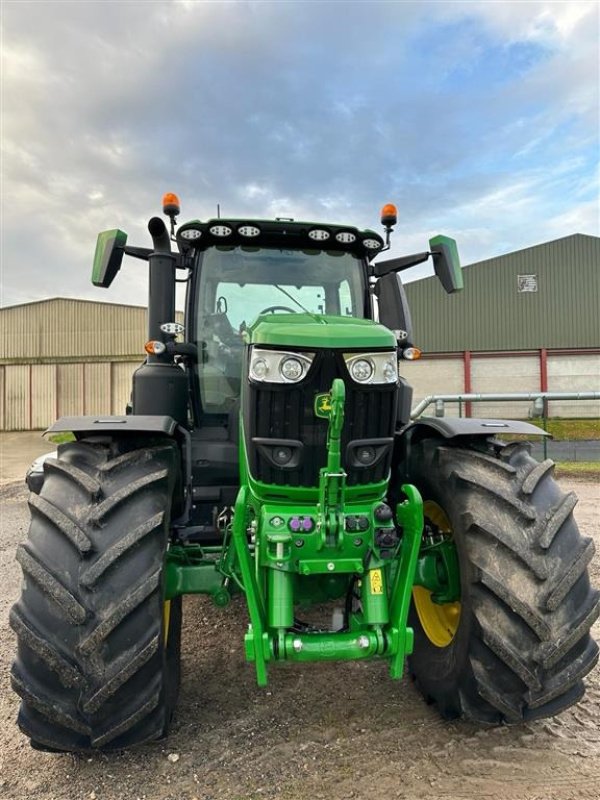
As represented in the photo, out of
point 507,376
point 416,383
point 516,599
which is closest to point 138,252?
point 516,599

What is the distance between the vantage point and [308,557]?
2.54m

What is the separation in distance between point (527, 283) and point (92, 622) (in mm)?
23711

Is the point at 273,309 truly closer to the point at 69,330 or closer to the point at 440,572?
the point at 440,572

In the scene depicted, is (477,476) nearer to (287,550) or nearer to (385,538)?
(385,538)

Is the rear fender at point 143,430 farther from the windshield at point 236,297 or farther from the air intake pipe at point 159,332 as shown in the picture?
the windshield at point 236,297

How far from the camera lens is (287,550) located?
8.18ft

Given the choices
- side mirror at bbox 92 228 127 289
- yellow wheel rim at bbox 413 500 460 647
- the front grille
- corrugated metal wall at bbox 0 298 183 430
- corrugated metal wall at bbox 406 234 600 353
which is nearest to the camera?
the front grille

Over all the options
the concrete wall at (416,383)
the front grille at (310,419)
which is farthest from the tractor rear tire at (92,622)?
the concrete wall at (416,383)

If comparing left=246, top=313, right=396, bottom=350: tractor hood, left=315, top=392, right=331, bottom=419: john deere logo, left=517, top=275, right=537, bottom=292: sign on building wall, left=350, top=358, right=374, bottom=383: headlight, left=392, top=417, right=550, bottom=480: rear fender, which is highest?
left=517, top=275, right=537, bottom=292: sign on building wall

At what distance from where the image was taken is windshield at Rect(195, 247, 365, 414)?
3777 millimetres

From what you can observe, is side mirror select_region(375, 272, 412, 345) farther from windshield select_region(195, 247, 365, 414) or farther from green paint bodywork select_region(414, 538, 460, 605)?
green paint bodywork select_region(414, 538, 460, 605)

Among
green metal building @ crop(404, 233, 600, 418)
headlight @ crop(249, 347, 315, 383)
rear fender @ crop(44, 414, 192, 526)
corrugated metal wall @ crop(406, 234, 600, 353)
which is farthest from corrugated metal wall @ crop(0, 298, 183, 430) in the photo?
headlight @ crop(249, 347, 315, 383)

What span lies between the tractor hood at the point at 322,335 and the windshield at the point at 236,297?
1.11 metres

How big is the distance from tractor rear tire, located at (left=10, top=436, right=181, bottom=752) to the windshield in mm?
1363
